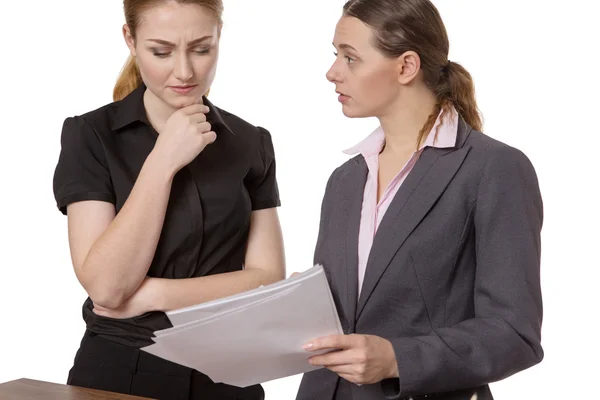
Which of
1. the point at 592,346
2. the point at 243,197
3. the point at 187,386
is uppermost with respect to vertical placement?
the point at 243,197

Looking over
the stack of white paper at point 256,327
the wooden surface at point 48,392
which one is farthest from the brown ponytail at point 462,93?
the wooden surface at point 48,392

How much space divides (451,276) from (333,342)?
13.0 inches

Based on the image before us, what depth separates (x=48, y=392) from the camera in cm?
226

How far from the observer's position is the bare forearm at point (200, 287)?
242cm

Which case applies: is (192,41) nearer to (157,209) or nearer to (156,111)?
(156,111)

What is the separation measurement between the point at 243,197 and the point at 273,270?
23 centimetres

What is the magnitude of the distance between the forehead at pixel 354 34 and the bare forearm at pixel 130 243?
0.57 metres

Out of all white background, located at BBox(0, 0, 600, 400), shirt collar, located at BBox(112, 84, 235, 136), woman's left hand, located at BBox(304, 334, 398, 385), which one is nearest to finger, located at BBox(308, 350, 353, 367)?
woman's left hand, located at BBox(304, 334, 398, 385)

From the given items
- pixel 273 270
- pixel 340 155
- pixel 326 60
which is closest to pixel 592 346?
pixel 340 155

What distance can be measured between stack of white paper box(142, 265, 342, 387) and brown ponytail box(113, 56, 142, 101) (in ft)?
3.33

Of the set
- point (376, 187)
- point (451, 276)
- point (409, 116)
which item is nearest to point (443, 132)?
point (409, 116)

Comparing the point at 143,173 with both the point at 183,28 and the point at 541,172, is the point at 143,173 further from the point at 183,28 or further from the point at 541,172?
the point at 541,172

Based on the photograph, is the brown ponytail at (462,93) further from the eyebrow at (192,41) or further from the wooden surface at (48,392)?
the wooden surface at (48,392)

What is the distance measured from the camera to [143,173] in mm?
2381
